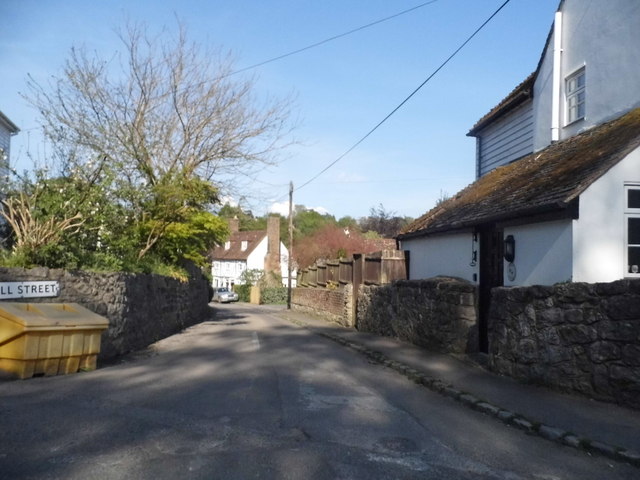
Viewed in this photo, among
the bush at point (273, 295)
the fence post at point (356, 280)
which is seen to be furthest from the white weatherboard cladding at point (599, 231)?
the bush at point (273, 295)

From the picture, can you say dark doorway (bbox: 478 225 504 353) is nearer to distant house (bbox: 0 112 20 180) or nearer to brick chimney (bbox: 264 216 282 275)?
distant house (bbox: 0 112 20 180)

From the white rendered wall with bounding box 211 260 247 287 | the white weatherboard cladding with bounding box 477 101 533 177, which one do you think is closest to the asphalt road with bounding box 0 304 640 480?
the white weatherboard cladding with bounding box 477 101 533 177

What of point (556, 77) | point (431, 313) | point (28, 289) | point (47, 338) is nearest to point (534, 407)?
point (431, 313)

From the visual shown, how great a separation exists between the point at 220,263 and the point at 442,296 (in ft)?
216

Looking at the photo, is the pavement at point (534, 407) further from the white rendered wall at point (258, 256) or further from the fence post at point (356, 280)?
the white rendered wall at point (258, 256)

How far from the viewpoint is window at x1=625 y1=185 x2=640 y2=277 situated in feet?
31.6

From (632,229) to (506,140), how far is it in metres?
8.27

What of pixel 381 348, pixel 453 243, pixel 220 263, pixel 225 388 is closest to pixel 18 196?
pixel 225 388

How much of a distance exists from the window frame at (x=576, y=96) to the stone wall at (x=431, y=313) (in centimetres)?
Result: 438

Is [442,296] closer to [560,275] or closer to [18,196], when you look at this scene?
[560,275]

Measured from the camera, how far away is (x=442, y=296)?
13078 mm

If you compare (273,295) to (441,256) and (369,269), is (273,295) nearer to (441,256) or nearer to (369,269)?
(369,269)

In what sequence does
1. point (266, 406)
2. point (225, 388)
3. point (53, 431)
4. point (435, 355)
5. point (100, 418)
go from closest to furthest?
1. point (53, 431)
2. point (100, 418)
3. point (266, 406)
4. point (225, 388)
5. point (435, 355)

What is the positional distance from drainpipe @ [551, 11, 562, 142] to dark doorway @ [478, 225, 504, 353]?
313 centimetres
